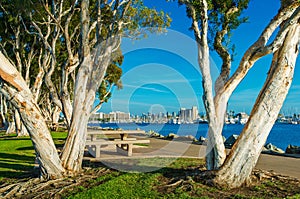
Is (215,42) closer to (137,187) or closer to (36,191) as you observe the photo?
(137,187)

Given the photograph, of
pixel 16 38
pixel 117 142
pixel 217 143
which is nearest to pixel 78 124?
pixel 117 142

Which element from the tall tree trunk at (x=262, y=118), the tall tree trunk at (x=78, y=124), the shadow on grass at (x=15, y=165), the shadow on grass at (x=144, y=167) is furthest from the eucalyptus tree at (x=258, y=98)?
the shadow on grass at (x=15, y=165)

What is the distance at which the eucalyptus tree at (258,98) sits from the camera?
6176 mm

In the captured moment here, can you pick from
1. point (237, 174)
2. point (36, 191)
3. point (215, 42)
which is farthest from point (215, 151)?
point (36, 191)

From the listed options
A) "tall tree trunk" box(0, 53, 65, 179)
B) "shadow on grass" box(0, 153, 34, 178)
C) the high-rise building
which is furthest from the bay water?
"tall tree trunk" box(0, 53, 65, 179)

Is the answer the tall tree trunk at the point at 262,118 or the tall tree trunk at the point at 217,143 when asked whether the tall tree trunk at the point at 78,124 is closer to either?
the tall tree trunk at the point at 217,143

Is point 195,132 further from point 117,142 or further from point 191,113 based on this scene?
point 117,142

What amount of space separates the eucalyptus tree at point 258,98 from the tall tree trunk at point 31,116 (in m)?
3.69

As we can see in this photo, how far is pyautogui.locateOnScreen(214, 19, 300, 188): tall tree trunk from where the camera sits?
6176 mm

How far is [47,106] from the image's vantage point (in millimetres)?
37656

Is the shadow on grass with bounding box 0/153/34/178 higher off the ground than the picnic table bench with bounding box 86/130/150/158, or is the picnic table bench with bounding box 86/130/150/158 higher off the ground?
the picnic table bench with bounding box 86/130/150/158

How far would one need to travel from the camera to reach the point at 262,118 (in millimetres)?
6180

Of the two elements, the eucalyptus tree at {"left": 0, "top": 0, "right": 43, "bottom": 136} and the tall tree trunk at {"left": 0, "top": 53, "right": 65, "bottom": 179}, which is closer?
the tall tree trunk at {"left": 0, "top": 53, "right": 65, "bottom": 179}

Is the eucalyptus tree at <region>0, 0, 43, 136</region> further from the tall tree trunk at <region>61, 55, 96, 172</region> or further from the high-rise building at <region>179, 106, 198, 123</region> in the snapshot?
the tall tree trunk at <region>61, 55, 96, 172</region>
